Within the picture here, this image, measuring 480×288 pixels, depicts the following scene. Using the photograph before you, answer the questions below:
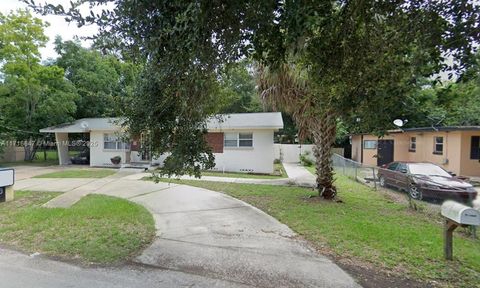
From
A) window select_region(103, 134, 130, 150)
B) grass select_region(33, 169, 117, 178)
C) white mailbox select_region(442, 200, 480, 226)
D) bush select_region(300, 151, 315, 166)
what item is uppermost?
window select_region(103, 134, 130, 150)

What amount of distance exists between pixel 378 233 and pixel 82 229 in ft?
19.3

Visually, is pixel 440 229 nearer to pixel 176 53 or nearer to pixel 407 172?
pixel 407 172

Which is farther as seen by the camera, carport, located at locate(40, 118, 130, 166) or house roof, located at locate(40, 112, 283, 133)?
carport, located at locate(40, 118, 130, 166)

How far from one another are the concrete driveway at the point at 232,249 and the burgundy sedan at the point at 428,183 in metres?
5.18

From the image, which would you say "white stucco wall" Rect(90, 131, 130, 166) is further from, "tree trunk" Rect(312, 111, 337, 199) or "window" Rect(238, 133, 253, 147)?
"tree trunk" Rect(312, 111, 337, 199)

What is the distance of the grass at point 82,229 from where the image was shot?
5.11 metres

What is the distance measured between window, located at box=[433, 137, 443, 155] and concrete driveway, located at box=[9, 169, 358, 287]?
48.2 ft

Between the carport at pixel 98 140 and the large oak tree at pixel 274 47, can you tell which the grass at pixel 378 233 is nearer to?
the large oak tree at pixel 274 47

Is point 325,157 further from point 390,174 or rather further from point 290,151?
point 290,151

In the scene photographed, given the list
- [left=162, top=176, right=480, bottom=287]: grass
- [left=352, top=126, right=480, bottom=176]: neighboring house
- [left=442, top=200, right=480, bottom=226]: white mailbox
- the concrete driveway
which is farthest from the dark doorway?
[left=442, top=200, right=480, bottom=226]: white mailbox

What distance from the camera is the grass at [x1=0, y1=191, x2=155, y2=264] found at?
5105mm

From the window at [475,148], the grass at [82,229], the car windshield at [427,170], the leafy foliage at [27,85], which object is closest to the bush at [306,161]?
the window at [475,148]

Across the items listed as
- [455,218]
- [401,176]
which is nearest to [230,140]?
[401,176]

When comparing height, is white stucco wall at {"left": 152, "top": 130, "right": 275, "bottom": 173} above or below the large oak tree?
below
